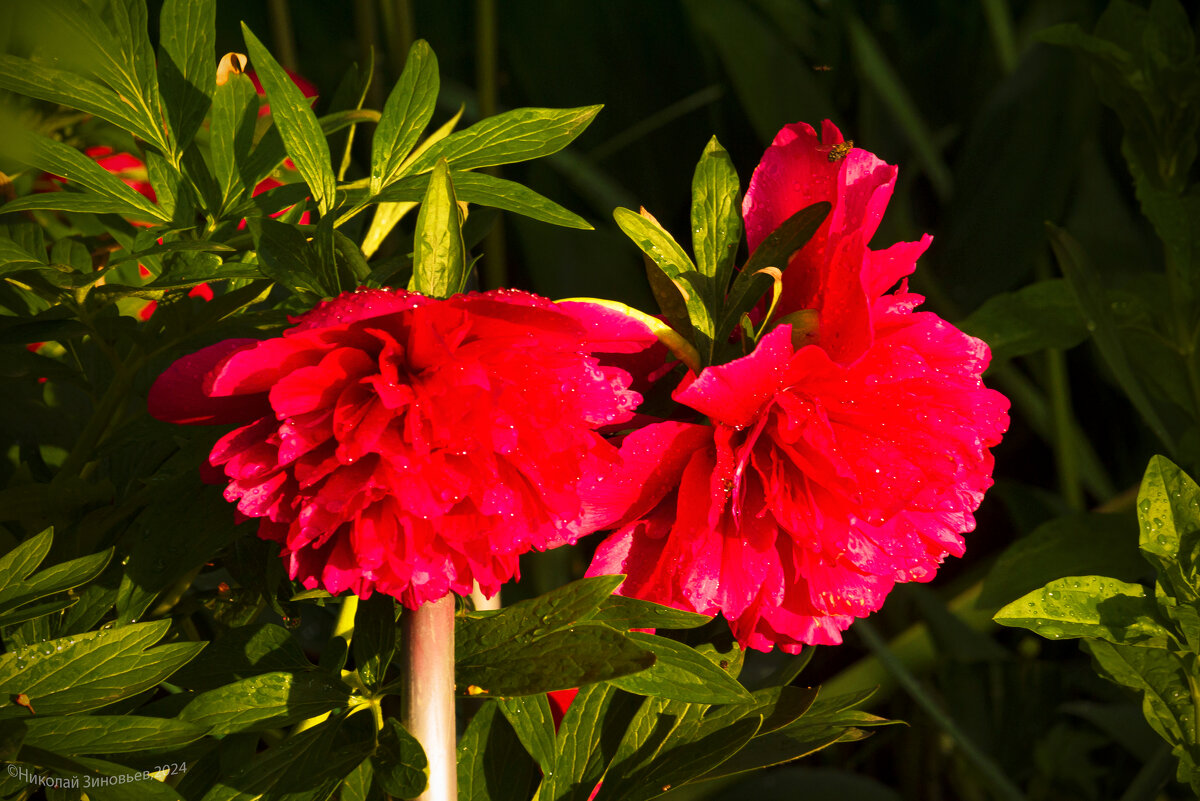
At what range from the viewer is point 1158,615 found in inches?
10.5

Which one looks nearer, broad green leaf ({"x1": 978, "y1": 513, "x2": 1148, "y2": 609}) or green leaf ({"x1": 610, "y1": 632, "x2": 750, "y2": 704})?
green leaf ({"x1": 610, "y1": 632, "x2": 750, "y2": 704})

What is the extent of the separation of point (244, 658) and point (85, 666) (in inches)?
1.2

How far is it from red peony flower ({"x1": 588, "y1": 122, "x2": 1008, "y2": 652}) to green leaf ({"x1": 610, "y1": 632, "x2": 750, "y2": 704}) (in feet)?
0.03

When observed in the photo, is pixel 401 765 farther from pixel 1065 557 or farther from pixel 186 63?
pixel 1065 557

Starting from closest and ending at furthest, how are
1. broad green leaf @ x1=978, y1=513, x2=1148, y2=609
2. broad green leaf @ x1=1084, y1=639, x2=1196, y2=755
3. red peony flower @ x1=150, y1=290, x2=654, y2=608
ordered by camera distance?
red peony flower @ x1=150, y1=290, x2=654, y2=608, broad green leaf @ x1=1084, y1=639, x2=1196, y2=755, broad green leaf @ x1=978, y1=513, x2=1148, y2=609

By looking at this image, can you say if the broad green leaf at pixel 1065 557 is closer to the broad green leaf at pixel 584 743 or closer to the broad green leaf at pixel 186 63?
the broad green leaf at pixel 584 743

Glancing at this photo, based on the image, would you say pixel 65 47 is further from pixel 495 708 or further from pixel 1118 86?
pixel 1118 86

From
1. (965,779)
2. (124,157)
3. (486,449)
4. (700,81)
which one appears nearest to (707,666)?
(486,449)

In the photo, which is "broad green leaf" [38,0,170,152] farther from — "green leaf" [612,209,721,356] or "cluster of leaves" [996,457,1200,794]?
"cluster of leaves" [996,457,1200,794]

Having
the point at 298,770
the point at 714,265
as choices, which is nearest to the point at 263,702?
the point at 298,770

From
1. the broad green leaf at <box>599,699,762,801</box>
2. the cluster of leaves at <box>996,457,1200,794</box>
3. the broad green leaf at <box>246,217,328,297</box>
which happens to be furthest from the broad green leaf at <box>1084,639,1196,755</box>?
the broad green leaf at <box>246,217,328,297</box>

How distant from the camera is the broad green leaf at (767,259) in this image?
20 centimetres

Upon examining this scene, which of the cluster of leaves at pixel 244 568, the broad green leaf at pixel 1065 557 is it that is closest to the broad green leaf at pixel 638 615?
the cluster of leaves at pixel 244 568

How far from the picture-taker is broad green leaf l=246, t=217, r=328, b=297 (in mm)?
187
